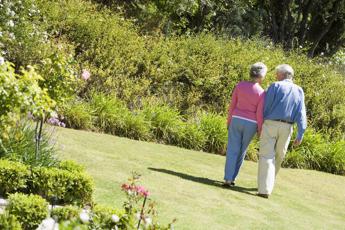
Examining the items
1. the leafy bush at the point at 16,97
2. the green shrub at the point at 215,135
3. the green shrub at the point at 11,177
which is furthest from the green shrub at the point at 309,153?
the leafy bush at the point at 16,97

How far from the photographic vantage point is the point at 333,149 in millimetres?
13320

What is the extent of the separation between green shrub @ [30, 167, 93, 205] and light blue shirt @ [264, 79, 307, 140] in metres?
3.38

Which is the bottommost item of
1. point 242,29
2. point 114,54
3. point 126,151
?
point 126,151

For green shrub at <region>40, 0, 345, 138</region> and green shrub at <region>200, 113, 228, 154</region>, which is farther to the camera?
green shrub at <region>40, 0, 345, 138</region>

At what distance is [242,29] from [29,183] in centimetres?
1538

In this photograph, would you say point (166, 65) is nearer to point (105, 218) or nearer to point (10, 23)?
point (10, 23)

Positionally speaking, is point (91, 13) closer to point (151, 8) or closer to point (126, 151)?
point (151, 8)

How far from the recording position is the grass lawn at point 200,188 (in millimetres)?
7257

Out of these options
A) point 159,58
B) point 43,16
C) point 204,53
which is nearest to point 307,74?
point 204,53

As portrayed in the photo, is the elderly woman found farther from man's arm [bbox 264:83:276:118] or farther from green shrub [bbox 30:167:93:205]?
green shrub [bbox 30:167:93:205]

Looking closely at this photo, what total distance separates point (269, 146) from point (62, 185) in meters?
3.68

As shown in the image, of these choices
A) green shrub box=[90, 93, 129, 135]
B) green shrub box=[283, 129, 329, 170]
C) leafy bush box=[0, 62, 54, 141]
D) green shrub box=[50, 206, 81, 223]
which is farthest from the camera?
green shrub box=[283, 129, 329, 170]

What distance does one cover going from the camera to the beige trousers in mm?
8992

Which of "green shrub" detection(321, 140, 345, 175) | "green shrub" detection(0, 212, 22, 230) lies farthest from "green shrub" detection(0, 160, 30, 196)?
"green shrub" detection(321, 140, 345, 175)
